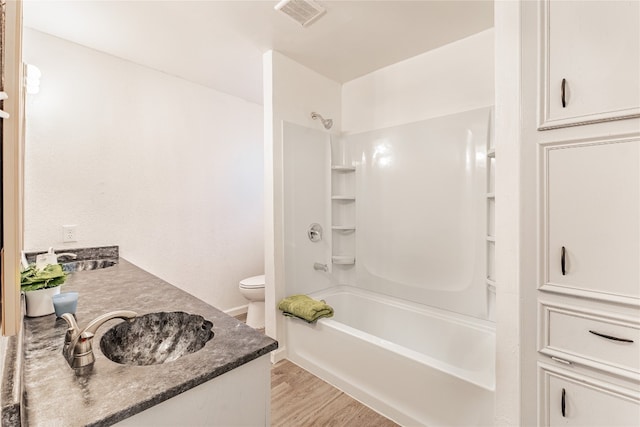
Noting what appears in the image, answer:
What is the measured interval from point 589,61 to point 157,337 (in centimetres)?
186

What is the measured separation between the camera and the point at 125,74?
238cm

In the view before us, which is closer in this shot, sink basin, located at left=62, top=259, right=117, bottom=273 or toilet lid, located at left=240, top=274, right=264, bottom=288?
sink basin, located at left=62, top=259, right=117, bottom=273

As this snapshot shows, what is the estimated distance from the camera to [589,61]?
1.03m

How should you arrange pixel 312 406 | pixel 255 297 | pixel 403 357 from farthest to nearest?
pixel 255 297
pixel 312 406
pixel 403 357

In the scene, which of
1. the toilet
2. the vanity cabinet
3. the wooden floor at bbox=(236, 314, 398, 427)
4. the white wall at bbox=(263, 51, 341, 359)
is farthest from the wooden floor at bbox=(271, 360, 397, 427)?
the vanity cabinet

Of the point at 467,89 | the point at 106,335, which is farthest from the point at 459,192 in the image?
the point at 106,335

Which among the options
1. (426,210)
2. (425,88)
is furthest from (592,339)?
(425,88)

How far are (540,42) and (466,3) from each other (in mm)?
859

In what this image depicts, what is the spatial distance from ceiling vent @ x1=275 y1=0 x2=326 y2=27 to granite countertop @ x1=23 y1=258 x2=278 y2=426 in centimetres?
171

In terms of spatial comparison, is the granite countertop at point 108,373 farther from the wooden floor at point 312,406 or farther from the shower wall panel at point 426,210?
the shower wall panel at point 426,210

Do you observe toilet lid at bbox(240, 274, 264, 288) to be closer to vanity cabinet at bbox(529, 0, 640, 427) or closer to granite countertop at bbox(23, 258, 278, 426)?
granite countertop at bbox(23, 258, 278, 426)

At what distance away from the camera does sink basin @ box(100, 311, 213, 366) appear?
1018 millimetres

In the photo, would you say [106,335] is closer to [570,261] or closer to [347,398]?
[347,398]

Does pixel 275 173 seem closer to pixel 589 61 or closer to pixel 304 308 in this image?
pixel 304 308
